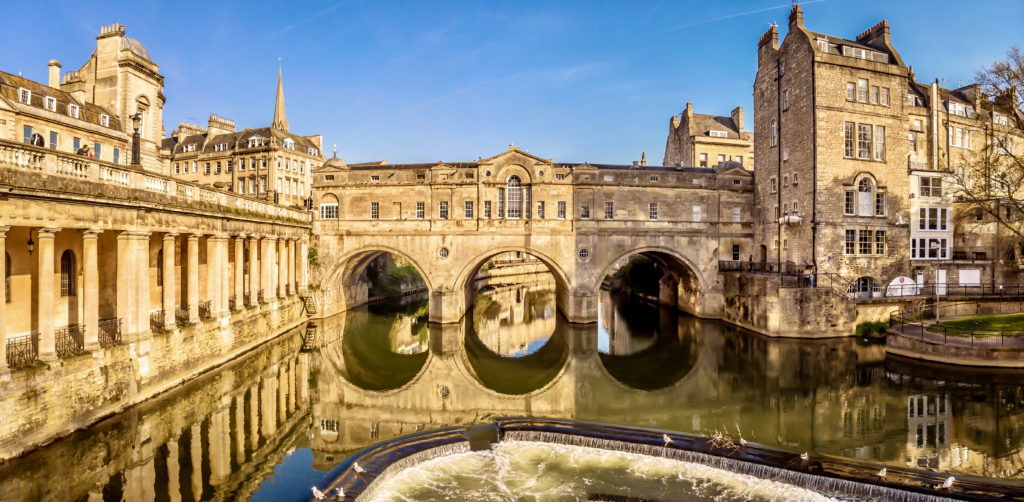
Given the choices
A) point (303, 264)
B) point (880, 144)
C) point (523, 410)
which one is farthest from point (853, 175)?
point (303, 264)

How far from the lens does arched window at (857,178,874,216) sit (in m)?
31.1

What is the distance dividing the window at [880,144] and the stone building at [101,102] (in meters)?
40.1

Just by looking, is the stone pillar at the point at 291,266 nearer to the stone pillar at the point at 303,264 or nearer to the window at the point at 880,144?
the stone pillar at the point at 303,264

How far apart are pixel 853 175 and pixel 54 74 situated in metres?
46.0

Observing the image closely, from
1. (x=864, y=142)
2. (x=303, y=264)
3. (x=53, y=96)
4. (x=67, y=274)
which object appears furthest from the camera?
(x=303, y=264)

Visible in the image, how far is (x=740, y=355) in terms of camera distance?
25531 mm

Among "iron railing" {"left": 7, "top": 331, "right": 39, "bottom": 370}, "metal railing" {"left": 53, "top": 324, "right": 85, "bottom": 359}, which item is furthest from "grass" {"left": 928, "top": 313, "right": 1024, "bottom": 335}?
"iron railing" {"left": 7, "top": 331, "right": 39, "bottom": 370}

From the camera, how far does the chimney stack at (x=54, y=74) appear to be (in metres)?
28.4

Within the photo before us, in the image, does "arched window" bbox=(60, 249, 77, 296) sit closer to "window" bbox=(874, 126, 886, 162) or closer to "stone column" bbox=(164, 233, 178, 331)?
"stone column" bbox=(164, 233, 178, 331)

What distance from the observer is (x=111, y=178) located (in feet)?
49.0

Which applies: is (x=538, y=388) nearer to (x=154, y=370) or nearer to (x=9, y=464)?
(x=154, y=370)

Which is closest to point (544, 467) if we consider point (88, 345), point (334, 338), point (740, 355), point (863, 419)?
point (863, 419)

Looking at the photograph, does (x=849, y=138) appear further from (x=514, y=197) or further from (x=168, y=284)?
(x=168, y=284)

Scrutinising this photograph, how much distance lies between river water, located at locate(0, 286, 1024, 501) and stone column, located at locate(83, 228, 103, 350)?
7.78 ft
